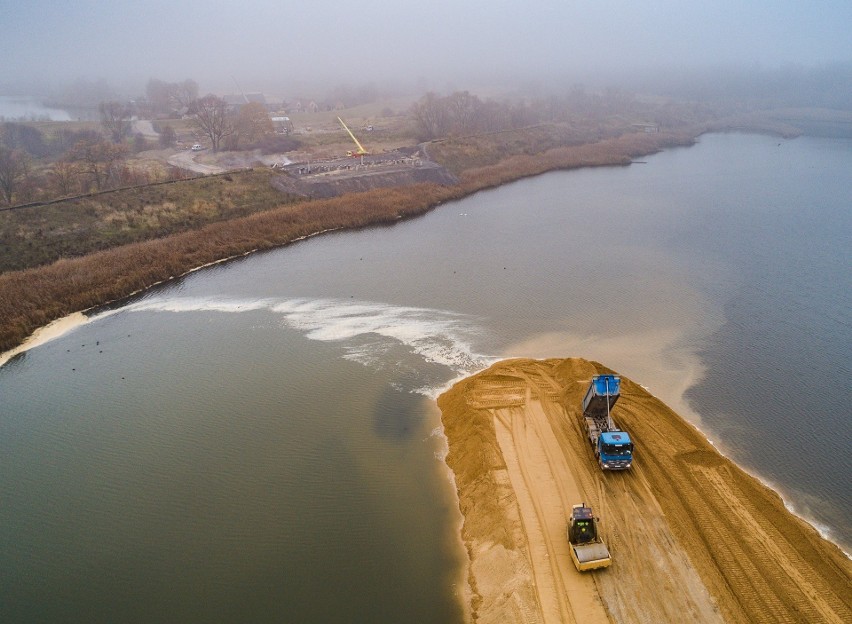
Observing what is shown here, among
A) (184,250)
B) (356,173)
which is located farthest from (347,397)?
(356,173)

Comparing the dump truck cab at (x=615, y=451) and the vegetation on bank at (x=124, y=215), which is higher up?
the vegetation on bank at (x=124, y=215)

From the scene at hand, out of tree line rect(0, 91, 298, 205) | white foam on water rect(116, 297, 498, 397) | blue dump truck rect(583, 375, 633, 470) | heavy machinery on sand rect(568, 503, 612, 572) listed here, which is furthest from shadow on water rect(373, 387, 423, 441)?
tree line rect(0, 91, 298, 205)

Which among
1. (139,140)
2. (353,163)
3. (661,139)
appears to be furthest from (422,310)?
(661,139)

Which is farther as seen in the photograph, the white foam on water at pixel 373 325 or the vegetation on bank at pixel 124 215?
the vegetation on bank at pixel 124 215

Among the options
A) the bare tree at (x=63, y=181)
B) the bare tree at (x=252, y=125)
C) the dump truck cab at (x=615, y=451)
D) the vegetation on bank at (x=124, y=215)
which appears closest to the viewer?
the dump truck cab at (x=615, y=451)

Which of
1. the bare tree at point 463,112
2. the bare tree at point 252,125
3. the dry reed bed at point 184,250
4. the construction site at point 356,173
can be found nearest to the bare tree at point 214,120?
the bare tree at point 252,125

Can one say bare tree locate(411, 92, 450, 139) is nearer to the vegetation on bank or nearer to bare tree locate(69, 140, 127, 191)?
the vegetation on bank

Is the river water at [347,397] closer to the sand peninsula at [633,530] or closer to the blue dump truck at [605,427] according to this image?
the sand peninsula at [633,530]
